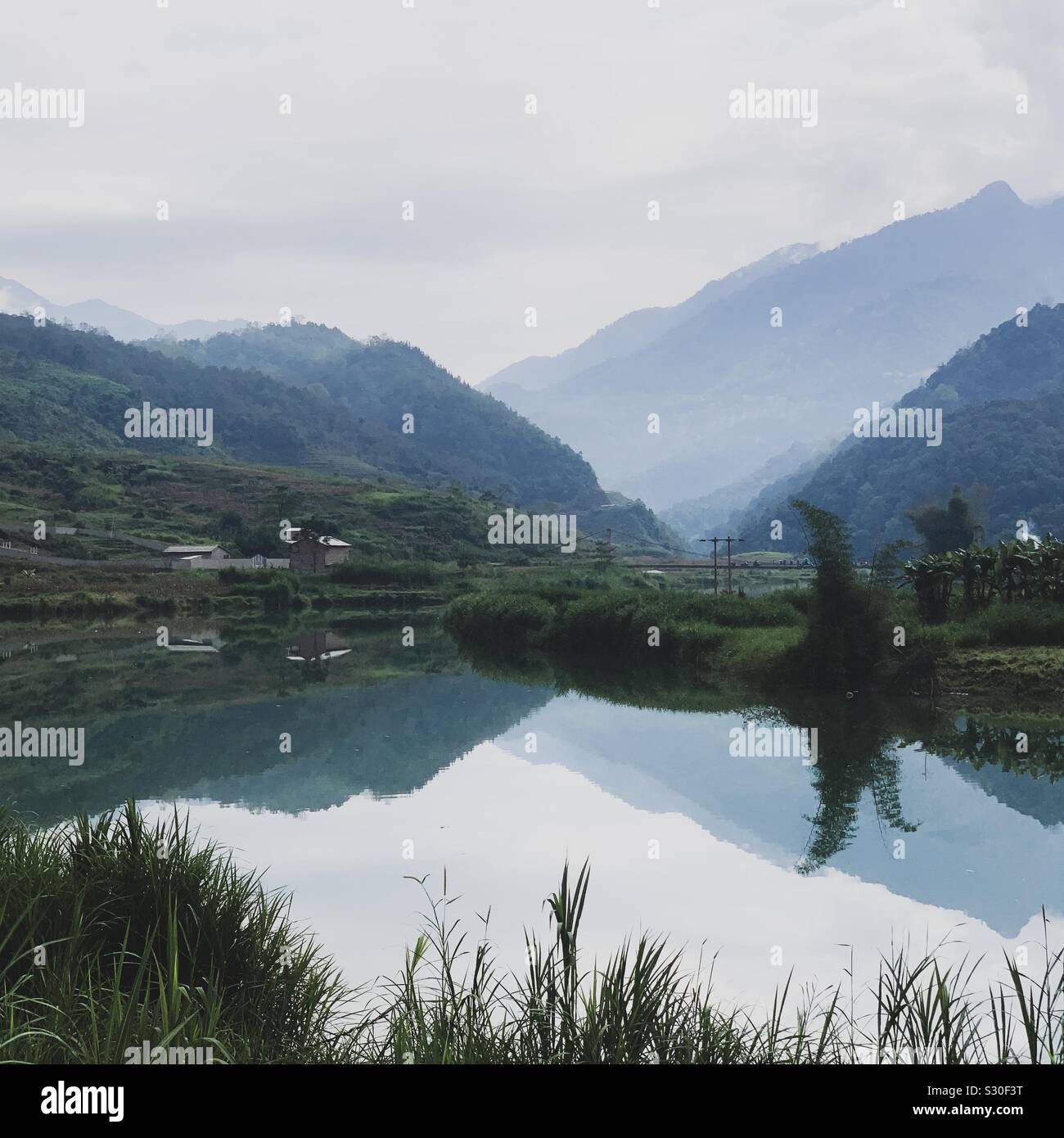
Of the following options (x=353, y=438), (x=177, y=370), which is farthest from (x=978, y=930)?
(x=177, y=370)

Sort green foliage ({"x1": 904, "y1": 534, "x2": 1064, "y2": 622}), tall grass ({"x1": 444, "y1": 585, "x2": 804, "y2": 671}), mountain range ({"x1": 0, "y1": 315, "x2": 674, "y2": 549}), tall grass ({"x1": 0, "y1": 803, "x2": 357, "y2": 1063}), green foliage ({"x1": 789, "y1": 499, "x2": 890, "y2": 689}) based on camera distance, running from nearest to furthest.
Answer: tall grass ({"x1": 0, "y1": 803, "x2": 357, "y2": 1063})
green foliage ({"x1": 789, "y1": 499, "x2": 890, "y2": 689})
green foliage ({"x1": 904, "y1": 534, "x2": 1064, "y2": 622})
tall grass ({"x1": 444, "y1": 585, "x2": 804, "y2": 671})
mountain range ({"x1": 0, "y1": 315, "x2": 674, "y2": 549})

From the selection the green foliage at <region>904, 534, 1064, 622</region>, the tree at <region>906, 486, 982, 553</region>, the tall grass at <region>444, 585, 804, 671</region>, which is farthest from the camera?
the tree at <region>906, 486, 982, 553</region>

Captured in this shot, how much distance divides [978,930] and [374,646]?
31.2 m

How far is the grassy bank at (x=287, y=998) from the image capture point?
192 inches

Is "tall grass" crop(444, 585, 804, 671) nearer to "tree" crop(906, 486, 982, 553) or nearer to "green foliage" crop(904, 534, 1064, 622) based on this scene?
"green foliage" crop(904, 534, 1064, 622)

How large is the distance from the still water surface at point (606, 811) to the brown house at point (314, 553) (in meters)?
41.7

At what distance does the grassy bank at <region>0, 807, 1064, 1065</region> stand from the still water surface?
91cm

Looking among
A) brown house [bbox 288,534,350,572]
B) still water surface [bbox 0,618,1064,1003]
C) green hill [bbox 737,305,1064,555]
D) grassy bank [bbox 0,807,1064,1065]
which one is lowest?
Answer: still water surface [bbox 0,618,1064,1003]

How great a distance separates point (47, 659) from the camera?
3412 cm

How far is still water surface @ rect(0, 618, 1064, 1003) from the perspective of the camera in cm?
996

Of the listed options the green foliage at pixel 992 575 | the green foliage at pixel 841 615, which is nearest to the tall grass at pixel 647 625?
the green foliage at pixel 841 615

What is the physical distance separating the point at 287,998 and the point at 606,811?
9.51 metres

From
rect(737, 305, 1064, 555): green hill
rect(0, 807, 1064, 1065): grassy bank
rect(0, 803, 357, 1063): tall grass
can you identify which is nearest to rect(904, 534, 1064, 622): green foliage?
rect(0, 807, 1064, 1065): grassy bank
